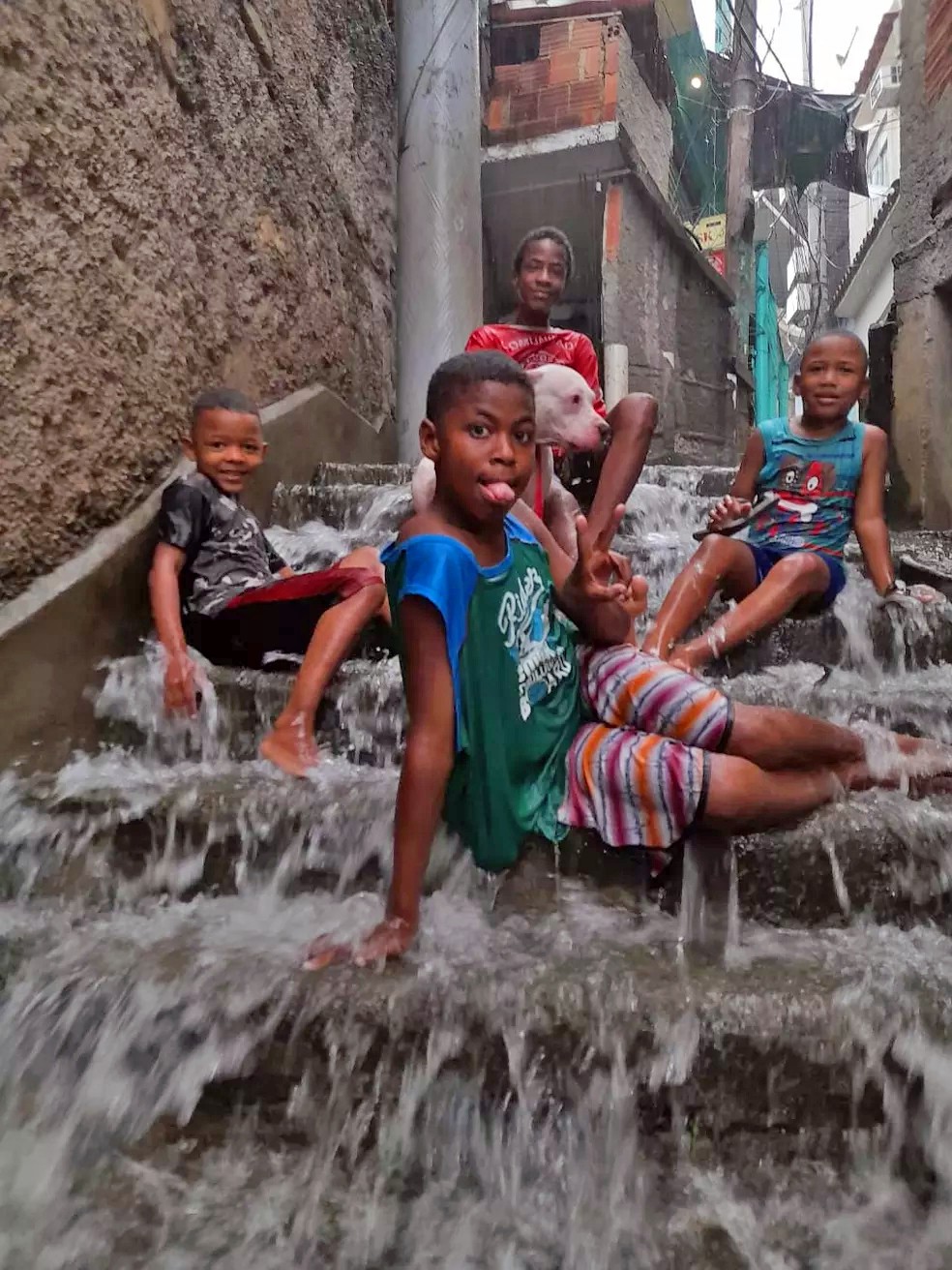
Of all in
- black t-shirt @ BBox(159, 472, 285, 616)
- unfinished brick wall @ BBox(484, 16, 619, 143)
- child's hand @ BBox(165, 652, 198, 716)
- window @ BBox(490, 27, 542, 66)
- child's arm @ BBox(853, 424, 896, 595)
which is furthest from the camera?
window @ BBox(490, 27, 542, 66)

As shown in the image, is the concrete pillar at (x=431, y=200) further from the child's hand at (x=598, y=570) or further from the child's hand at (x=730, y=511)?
the child's hand at (x=598, y=570)

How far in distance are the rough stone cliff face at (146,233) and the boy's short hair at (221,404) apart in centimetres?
10

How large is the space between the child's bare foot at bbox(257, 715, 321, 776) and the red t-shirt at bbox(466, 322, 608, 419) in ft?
5.75

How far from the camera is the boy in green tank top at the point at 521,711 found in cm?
163

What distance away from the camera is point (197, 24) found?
316cm

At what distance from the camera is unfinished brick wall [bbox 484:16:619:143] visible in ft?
32.1

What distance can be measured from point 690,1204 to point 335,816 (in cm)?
98

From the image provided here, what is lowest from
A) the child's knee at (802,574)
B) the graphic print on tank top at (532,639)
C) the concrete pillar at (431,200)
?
the graphic print on tank top at (532,639)

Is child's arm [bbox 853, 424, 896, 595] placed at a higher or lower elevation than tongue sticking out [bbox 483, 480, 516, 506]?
higher

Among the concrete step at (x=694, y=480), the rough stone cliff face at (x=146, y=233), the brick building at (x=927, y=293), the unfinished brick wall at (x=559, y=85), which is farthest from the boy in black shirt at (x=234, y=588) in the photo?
the unfinished brick wall at (x=559, y=85)

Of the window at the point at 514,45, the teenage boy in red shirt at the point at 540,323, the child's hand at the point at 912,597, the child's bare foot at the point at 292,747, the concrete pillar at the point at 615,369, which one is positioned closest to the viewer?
the child's bare foot at the point at 292,747

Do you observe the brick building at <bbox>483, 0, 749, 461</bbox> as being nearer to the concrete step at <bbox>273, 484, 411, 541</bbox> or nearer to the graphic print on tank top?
the concrete step at <bbox>273, 484, 411, 541</bbox>

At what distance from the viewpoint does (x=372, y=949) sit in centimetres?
162

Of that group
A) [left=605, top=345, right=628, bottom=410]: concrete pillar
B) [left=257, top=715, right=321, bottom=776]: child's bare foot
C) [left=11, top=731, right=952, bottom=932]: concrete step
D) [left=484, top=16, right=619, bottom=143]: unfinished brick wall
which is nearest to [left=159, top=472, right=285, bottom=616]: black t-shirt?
[left=257, top=715, right=321, bottom=776]: child's bare foot
